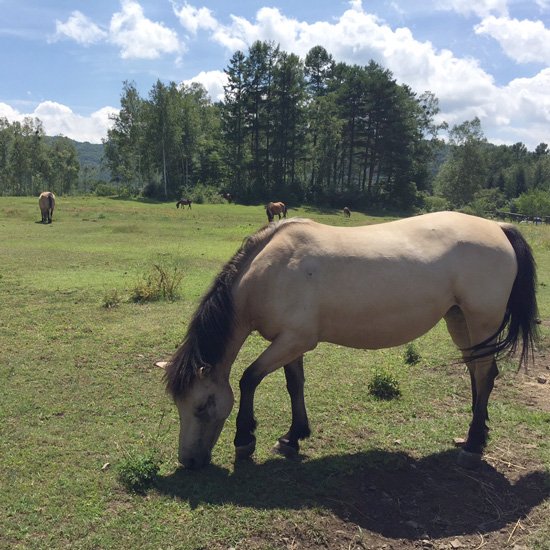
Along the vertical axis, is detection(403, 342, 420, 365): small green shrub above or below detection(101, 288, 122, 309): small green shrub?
below

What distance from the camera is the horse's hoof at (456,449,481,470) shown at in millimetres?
4117

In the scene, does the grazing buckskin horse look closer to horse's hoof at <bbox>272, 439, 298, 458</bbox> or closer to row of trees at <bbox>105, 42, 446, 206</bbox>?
horse's hoof at <bbox>272, 439, 298, 458</bbox>

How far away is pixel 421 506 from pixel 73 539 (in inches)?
98.6

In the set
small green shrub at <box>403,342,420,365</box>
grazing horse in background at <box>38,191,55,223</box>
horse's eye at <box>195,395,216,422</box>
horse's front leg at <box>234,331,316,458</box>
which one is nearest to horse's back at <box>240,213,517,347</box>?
horse's front leg at <box>234,331,316,458</box>

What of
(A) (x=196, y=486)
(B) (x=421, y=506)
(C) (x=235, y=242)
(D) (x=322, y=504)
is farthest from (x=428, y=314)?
(C) (x=235, y=242)

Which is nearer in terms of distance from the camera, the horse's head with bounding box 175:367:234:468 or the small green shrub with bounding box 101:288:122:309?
the horse's head with bounding box 175:367:234:468

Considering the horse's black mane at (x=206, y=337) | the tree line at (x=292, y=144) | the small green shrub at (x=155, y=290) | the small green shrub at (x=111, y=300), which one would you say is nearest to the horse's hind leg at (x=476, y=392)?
the horse's black mane at (x=206, y=337)

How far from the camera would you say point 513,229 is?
4.55m

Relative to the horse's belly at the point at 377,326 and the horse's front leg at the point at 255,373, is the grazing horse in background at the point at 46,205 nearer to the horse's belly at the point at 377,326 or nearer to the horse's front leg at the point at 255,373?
the horse's front leg at the point at 255,373

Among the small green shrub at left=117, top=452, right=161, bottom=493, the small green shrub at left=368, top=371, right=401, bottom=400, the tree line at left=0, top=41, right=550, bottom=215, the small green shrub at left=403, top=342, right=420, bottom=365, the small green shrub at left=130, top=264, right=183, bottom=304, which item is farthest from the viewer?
the tree line at left=0, top=41, right=550, bottom=215

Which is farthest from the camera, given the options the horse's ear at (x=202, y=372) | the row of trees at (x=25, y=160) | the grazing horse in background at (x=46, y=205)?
the row of trees at (x=25, y=160)

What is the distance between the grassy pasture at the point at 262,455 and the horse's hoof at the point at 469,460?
8 centimetres

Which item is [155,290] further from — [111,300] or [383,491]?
[383,491]

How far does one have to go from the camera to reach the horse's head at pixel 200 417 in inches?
153
